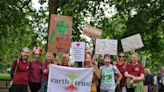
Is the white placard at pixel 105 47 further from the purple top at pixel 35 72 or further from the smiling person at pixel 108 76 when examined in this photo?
the purple top at pixel 35 72

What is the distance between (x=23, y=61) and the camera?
12.8 metres

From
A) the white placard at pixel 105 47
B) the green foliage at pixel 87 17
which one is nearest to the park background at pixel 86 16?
the green foliage at pixel 87 17

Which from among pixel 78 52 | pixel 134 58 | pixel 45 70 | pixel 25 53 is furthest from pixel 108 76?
pixel 25 53

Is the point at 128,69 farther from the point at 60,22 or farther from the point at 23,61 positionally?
the point at 60,22

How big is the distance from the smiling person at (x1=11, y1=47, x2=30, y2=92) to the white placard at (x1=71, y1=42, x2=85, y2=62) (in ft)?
4.91

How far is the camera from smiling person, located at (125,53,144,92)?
1312cm

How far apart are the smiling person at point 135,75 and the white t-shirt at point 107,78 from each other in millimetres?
458

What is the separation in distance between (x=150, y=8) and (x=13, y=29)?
339 inches

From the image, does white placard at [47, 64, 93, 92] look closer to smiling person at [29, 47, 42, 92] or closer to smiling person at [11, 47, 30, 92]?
smiling person at [29, 47, 42, 92]

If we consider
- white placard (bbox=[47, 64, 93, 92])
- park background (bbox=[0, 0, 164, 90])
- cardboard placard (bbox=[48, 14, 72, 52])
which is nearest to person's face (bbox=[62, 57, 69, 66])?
white placard (bbox=[47, 64, 93, 92])

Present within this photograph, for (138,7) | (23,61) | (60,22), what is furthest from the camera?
(138,7)

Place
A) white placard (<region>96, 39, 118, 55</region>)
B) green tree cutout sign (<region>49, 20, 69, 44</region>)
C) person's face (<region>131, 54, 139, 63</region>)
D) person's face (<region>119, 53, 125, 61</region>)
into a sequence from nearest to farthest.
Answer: person's face (<region>131, 54, 139, 63</region>) < person's face (<region>119, 53, 125, 61</region>) < white placard (<region>96, 39, 118, 55</region>) < green tree cutout sign (<region>49, 20, 69, 44</region>)

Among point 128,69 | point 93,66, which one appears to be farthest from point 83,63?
point 128,69

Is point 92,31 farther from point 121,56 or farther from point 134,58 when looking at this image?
point 134,58
